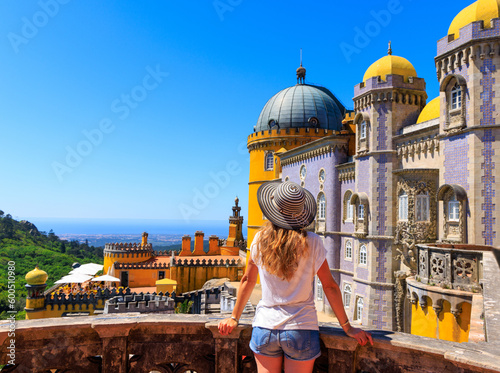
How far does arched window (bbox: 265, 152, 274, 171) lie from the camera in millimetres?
32844

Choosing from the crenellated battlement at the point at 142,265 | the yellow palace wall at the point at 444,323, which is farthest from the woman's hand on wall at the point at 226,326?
the crenellated battlement at the point at 142,265

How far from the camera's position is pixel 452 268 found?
10016 millimetres

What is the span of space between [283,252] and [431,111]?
16994 mm

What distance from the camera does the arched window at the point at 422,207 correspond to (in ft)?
53.1

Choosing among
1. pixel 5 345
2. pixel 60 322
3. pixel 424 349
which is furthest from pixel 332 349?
pixel 5 345

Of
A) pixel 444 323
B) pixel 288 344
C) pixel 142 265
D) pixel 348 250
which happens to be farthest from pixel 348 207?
pixel 142 265

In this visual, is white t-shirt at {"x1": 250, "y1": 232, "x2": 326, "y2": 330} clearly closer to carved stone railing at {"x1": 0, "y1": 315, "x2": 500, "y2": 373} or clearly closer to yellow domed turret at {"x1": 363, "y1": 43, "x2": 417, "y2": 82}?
carved stone railing at {"x1": 0, "y1": 315, "x2": 500, "y2": 373}

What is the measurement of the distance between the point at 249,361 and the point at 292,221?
1.67 metres

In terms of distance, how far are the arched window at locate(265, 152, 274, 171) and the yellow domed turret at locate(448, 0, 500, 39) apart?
19265mm

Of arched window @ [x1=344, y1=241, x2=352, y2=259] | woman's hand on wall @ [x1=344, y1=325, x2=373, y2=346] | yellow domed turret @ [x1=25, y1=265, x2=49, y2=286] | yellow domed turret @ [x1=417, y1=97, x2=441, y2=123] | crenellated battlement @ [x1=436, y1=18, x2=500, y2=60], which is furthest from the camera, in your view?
yellow domed turret @ [x1=25, y1=265, x2=49, y2=286]

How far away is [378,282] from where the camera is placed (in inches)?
715

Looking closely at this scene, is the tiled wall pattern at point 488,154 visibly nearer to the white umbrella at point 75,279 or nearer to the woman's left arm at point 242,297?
the woman's left arm at point 242,297

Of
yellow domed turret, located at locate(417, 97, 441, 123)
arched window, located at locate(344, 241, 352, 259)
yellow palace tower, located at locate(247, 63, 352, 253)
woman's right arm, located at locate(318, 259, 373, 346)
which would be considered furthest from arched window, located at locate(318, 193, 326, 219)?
woman's right arm, located at locate(318, 259, 373, 346)

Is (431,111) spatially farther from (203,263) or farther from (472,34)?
(203,263)
